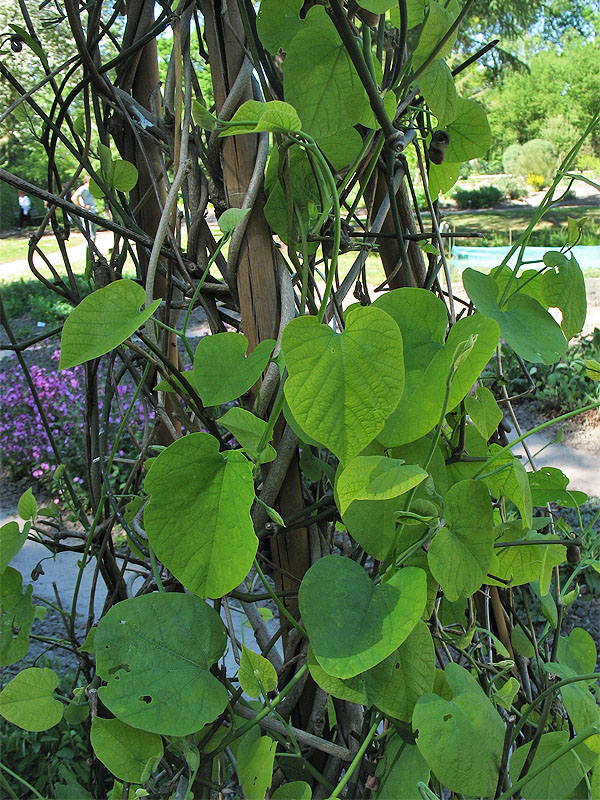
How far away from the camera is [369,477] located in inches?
16.6

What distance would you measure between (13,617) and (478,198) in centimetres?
1385

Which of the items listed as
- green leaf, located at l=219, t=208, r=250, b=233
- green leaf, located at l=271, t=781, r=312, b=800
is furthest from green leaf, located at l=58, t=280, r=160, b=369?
green leaf, located at l=271, t=781, r=312, b=800

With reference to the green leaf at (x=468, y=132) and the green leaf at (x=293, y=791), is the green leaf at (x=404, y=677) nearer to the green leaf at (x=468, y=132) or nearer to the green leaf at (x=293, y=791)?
the green leaf at (x=293, y=791)

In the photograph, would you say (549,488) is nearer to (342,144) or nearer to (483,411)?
(483,411)

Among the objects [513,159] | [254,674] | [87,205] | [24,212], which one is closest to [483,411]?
[254,674]

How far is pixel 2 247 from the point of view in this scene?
9.45 m

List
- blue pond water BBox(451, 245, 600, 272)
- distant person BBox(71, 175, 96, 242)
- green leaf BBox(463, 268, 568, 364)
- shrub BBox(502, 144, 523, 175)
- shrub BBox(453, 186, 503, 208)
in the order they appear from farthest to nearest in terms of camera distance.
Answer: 1. shrub BBox(502, 144, 523, 175)
2. shrub BBox(453, 186, 503, 208)
3. blue pond water BBox(451, 245, 600, 272)
4. distant person BBox(71, 175, 96, 242)
5. green leaf BBox(463, 268, 568, 364)

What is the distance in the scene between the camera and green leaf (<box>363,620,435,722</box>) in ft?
1.52

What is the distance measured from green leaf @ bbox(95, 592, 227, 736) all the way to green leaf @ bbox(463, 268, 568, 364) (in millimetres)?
311

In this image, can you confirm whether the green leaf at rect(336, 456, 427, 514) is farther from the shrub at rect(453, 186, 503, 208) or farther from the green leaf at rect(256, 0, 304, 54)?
the shrub at rect(453, 186, 503, 208)

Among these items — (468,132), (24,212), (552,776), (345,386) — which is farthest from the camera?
(24,212)

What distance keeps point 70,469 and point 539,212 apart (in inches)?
108

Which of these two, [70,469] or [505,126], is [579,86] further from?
[70,469]

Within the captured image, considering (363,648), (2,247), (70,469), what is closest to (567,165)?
(363,648)
